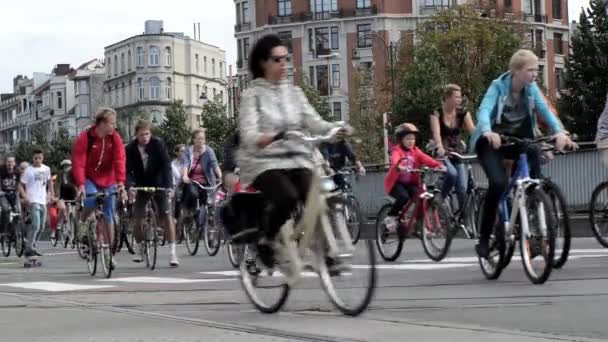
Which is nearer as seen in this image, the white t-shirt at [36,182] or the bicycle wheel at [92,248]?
the bicycle wheel at [92,248]

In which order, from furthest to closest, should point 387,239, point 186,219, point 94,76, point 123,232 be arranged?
point 94,76 → point 186,219 → point 123,232 → point 387,239

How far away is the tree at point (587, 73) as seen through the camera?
59.6 meters

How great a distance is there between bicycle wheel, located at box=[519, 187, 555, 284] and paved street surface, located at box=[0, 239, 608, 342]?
149mm

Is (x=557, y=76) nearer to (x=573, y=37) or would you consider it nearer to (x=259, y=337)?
(x=573, y=37)

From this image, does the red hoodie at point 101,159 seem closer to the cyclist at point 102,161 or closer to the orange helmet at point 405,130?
the cyclist at point 102,161

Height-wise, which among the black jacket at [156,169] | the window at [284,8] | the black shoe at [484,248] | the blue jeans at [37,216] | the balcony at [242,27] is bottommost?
the black shoe at [484,248]

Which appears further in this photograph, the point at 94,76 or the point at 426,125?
the point at 94,76

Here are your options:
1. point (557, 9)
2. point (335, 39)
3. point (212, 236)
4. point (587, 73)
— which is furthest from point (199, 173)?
point (557, 9)

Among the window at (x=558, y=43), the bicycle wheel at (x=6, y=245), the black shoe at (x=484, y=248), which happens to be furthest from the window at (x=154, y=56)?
the black shoe at (x=484, y=248)

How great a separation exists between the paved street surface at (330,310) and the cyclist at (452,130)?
2.12 m

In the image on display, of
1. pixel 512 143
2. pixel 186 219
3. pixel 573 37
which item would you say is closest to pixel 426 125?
pixel 573 37

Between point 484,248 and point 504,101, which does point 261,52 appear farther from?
point 484,248

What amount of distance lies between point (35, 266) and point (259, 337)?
1178cm

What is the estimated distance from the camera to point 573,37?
6044 centimetres
